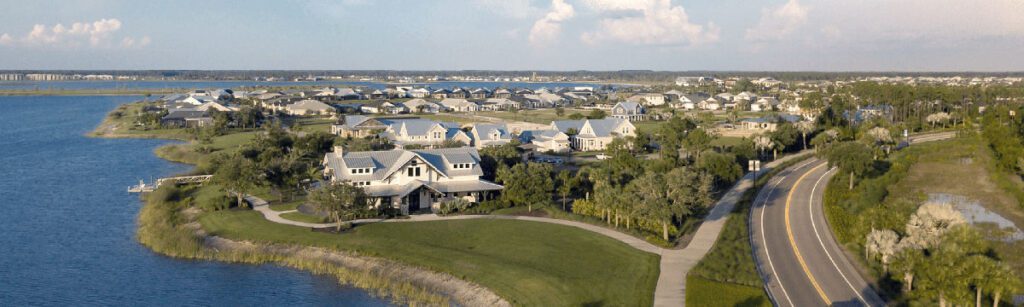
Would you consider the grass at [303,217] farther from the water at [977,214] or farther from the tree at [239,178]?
the water at [977,214]

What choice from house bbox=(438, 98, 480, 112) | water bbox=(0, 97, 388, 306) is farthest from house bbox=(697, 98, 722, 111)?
water bbox=(0, 97, 388, 306)

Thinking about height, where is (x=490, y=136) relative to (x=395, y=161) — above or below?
below

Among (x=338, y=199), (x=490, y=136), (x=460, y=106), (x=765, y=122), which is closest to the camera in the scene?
(x=338, y=199)

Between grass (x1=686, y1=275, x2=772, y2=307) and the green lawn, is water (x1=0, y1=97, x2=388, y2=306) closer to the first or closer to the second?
the green lawn

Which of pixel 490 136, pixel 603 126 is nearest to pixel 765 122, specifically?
pixel 603 126

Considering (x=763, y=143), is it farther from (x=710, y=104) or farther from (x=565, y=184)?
(x=710, y=104)

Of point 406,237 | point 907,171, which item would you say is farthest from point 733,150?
point 406,237

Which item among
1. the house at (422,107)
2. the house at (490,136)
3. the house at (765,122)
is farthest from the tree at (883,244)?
the house at (422,107)
